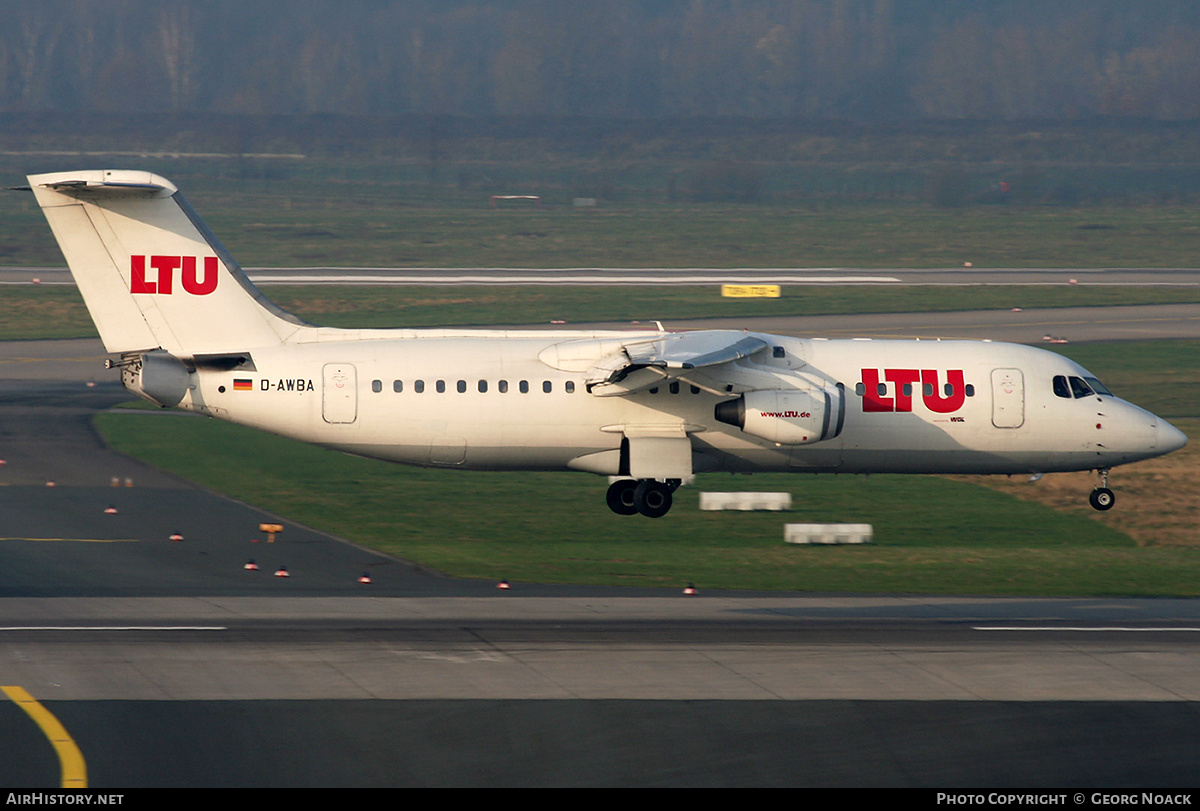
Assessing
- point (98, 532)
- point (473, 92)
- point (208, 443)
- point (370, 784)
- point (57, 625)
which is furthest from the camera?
point (473, 92)

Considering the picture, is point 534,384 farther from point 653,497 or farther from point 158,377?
point 158,377

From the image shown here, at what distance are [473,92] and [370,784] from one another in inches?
5724

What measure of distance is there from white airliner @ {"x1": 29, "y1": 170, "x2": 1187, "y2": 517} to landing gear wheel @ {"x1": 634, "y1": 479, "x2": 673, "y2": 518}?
1.3 inches

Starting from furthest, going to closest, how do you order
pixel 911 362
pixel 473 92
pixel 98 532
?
pixel 473 92 < pixel 911 362 < pixel 98 532

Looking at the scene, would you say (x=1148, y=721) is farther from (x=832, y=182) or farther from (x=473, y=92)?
(x=473, y=92)

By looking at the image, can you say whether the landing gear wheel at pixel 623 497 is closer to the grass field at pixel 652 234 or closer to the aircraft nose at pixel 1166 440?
the aircraft nose at pixel 1166 440

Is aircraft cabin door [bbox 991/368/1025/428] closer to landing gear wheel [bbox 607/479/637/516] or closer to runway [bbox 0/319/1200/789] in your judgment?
runway [bbox 0/319/1200/789]

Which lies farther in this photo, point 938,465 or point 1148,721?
point 938,465

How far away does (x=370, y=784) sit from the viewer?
1677 cm

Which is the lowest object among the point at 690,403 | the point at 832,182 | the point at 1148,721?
the point at 1148,721

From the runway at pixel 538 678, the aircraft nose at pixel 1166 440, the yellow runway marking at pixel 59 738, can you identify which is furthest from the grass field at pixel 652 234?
the yellow runway marking at pixel 59 738

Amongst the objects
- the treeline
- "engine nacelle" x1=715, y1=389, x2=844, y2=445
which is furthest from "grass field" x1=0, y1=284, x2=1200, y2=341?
the treeline

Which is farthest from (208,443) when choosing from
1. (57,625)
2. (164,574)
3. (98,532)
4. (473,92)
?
(473,92)

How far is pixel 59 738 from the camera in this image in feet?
59.2
